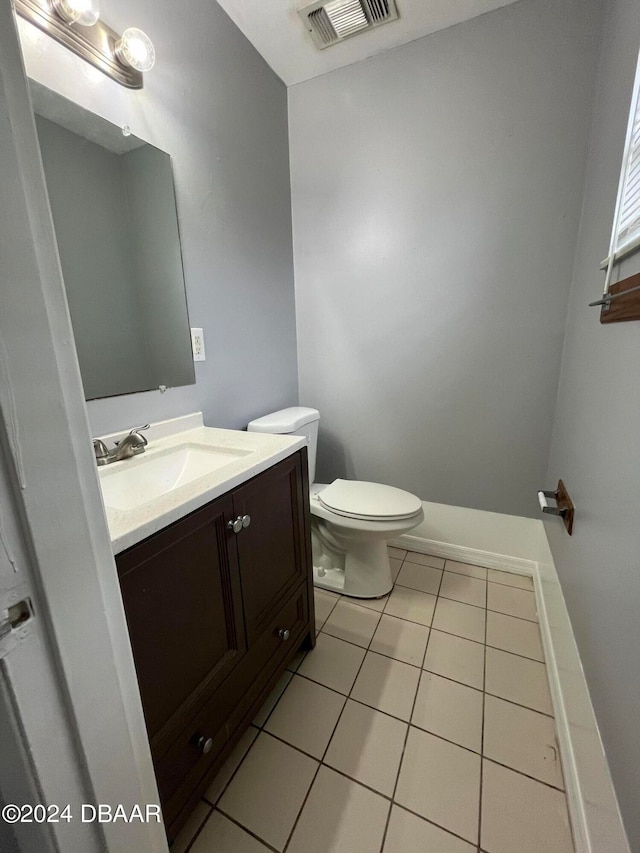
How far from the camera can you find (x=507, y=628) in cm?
145

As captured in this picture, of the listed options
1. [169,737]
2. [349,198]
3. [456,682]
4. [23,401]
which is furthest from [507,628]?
[349,198]

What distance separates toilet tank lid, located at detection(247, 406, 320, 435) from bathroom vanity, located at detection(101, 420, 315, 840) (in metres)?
0.40

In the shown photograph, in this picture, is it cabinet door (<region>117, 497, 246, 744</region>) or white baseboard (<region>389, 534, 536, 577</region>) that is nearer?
cabinet door (<region>117, 497, 246, 744</region>)

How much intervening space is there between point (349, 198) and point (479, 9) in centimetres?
80

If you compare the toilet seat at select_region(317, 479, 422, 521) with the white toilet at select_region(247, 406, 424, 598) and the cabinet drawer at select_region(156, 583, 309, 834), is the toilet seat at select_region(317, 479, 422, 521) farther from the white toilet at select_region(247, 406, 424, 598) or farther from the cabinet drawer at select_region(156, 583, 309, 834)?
the cabinet drawer at select_region(156, 583, 309, 834)

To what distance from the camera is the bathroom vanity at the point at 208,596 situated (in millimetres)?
671

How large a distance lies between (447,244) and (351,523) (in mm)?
1359

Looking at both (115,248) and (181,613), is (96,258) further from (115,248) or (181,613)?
(181,613)

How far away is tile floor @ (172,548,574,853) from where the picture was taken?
0.84 meters

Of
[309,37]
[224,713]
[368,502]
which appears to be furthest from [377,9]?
[224,713]

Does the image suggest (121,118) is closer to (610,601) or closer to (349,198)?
(349,198)

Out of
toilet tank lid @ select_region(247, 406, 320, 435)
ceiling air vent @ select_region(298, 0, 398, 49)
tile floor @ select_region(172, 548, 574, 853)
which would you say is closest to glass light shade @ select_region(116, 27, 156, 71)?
ceiling air vent @ select_region(298, 0, 398, 49)

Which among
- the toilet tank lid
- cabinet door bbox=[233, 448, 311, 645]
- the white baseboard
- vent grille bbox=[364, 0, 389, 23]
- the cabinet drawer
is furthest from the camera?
the white baseboard

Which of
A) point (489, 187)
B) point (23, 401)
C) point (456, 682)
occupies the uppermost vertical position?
point (489, 187)
